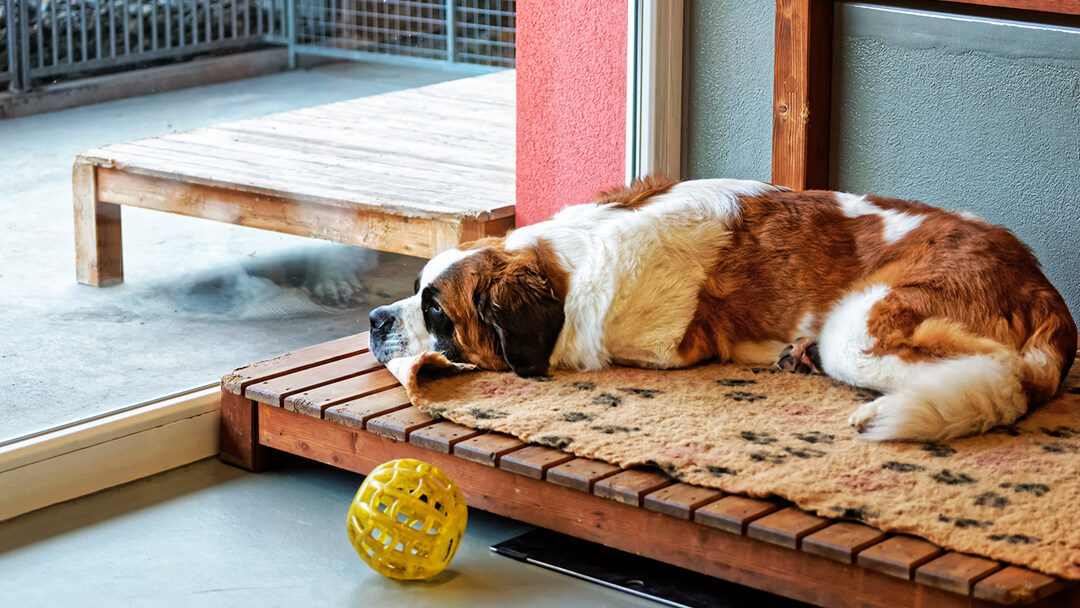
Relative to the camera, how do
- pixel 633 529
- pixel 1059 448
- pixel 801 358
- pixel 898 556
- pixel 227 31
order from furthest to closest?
pixel 227 31 < pixel 801 358 < pixel 1059 448 < pixel 633 529 < pixel 898 556

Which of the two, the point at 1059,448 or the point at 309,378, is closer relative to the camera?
the point at 1059,448

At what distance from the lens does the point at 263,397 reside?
326 cm

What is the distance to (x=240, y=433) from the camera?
3.40 metres

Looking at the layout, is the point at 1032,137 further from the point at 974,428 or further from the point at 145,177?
the point at 145,177

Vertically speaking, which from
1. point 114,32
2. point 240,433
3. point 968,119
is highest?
point 114,32

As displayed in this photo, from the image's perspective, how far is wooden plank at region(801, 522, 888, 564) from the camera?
2369mm

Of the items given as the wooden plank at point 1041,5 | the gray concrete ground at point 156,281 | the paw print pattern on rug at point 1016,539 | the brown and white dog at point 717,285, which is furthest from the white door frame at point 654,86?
the paw print pattern on rug at point 1016,539

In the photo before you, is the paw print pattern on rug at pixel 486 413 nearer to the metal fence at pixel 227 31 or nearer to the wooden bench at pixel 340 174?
the wooden bench at pixel 340 174

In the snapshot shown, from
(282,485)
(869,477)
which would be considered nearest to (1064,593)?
(869,477)

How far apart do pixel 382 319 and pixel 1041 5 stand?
1.85 m

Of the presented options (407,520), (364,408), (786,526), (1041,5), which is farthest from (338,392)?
(1041,5)

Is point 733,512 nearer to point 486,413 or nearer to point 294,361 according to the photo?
point 486,413

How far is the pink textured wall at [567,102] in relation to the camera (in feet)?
13.8

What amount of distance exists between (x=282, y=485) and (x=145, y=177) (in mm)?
913
